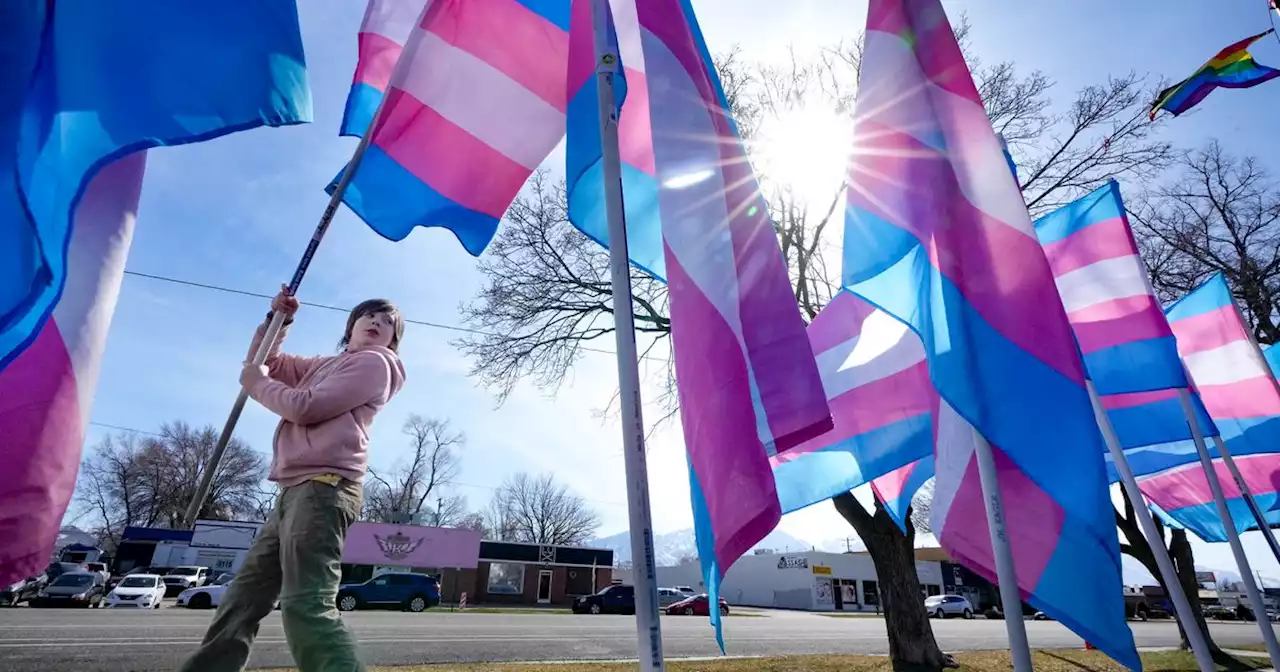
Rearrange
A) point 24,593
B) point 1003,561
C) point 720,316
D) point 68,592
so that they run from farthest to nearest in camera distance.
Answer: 1. point 24,593
2. point 68,592
3. point 720,316
4. point 1003,561

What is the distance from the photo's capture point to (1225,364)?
22.9 ft

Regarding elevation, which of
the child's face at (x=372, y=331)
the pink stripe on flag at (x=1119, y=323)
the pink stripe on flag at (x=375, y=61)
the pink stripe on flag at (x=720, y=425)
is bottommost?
the pink stripe on flag at (x=720, y=425)

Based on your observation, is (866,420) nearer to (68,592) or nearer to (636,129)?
(636,129)

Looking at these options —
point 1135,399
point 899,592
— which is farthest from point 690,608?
point 1135,399

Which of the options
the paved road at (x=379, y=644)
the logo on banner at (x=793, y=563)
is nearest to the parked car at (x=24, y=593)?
the paved road at (x=379, y=644)

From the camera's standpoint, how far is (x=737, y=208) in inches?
124

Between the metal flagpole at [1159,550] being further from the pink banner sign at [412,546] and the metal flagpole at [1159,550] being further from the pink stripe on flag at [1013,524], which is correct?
the pink banner sign at [412,546]

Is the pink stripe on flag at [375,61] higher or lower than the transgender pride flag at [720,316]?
higher

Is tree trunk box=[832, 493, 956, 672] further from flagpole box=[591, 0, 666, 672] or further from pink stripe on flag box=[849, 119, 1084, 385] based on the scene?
flagpole box=[591, 0, 666, 672]

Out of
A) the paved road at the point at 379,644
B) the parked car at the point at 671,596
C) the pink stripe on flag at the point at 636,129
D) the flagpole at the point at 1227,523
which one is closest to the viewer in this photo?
the pink stripe on flag at the point at 636,129

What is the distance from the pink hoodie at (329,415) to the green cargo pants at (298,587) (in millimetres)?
80

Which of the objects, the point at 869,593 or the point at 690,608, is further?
the point at 869,593

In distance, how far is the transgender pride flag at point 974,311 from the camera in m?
2.68

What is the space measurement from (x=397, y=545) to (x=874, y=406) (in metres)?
34.4
